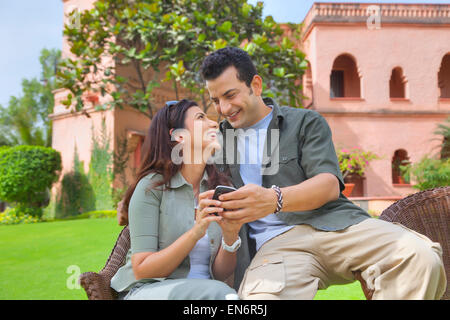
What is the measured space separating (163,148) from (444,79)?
61.7ft

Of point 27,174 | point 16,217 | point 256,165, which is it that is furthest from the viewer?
point 16,217

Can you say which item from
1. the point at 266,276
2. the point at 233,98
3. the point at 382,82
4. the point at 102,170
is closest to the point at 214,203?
the point at 266,276

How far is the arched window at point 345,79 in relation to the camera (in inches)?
658

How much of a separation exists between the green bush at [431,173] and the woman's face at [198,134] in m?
11.4

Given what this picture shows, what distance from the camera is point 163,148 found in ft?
6.67

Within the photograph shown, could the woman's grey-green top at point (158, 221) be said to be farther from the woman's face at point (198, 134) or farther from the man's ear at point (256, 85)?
the man's ear at point (256, 85)

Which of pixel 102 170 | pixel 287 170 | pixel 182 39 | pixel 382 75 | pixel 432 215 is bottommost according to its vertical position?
pixel 432 215

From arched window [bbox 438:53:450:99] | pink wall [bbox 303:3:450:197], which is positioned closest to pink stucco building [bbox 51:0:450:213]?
pink wall [bbox 303:3:450:197]

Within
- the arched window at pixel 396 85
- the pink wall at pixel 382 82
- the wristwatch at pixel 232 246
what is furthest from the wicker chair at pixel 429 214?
the arched window at pixel 396 85

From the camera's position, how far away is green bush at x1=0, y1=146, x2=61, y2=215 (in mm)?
12453

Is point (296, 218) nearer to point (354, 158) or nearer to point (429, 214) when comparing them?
point (429, 214)

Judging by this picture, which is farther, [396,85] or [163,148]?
[396,85]
